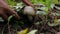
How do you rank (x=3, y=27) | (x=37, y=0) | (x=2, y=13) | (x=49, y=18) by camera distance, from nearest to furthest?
(x=2, y=13)
(x=3, y=27)
(x=49, y=18)
(x=37, y=0)

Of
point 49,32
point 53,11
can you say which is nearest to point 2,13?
point 49,32

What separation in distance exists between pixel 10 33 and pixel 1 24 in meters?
0.17

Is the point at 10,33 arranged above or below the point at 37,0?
below

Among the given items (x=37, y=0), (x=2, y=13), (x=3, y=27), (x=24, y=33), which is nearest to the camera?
(x=24, y=33)

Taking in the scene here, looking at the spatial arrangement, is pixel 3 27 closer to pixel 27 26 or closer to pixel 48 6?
pixel 27 26

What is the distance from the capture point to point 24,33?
1.51 metres

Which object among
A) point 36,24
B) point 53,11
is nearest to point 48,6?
point 53,11

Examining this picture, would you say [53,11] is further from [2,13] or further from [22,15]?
[2,13]

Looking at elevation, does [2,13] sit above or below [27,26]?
above

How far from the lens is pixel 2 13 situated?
1.67 metres

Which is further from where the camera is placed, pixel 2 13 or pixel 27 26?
pixel 27 26

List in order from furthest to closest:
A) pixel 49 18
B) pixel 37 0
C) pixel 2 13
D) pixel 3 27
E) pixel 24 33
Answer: pixel 37 0 → pixel 49 18 → pixel 3 27 → pixel 2 13 → pixel 24 33

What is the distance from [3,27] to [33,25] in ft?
0.87

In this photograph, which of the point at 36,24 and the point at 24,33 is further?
the point at 36,24
